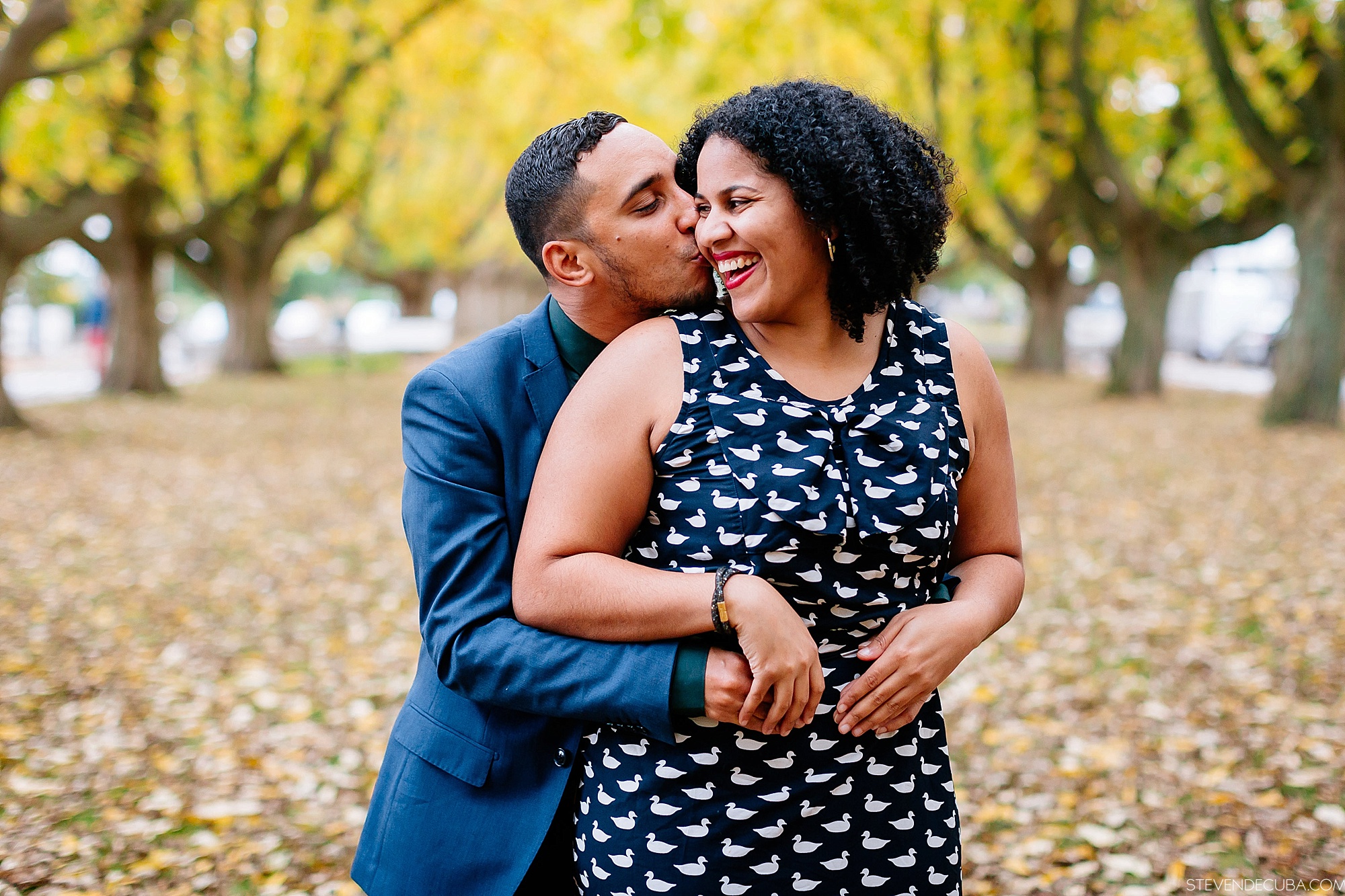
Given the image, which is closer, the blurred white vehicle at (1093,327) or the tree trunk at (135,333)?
the tree trunk at (135,333)

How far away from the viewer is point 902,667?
1.79 metres

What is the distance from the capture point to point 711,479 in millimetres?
1752

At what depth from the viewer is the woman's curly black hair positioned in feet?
5.83

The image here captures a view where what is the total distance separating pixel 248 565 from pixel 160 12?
21.6 ft

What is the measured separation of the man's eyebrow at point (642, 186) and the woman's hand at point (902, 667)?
3.01 ft

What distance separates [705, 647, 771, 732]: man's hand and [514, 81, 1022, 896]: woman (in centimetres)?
3

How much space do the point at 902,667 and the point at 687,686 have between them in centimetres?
36

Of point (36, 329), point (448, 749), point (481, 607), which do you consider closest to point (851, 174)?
point (481, 607)

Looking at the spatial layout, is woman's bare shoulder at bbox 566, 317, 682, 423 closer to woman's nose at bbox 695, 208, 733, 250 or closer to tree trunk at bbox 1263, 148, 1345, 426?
woman's nose at bbox 695, 208, 733, 250

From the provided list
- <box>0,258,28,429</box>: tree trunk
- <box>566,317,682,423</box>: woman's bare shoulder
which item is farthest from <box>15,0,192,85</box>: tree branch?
<box>566,317,682,423</box>: woman's bare shoulder

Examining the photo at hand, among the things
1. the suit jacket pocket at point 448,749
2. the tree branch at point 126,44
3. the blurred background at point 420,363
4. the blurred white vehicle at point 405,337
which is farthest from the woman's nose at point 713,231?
the blurred white vehicle at point 405,337

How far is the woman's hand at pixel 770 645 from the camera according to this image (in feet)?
5.52

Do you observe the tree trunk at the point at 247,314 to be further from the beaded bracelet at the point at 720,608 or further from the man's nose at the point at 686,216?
the beaded bracelet at the point at 720,608

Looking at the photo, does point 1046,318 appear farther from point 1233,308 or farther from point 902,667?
point 902,667
